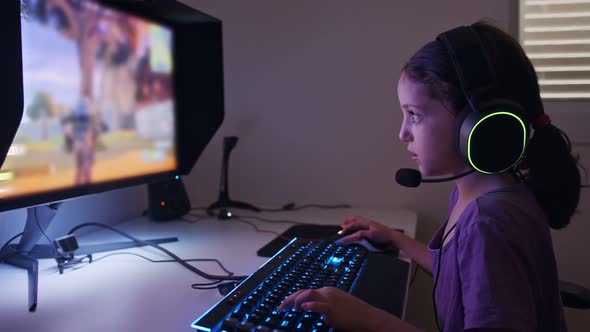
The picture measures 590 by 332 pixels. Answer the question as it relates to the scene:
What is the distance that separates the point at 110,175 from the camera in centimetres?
97

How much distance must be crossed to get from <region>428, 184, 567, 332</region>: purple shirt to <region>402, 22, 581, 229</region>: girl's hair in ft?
0.11

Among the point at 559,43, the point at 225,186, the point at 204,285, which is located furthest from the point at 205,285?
the point at 559,43

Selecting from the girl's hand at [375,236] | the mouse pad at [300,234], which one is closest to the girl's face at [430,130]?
the girl's hand at [375,236]

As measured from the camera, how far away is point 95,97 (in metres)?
0.92

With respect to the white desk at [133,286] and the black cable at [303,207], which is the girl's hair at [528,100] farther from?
the black cable at [303,207]

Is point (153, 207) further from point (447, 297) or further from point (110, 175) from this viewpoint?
point (447, 297)

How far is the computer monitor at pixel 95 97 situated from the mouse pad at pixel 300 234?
331 mm

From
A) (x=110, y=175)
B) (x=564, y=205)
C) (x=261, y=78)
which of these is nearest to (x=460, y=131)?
(x=564, y=205)

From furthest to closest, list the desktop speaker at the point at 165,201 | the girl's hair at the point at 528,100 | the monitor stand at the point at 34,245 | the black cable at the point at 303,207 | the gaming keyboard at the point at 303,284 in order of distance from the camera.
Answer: the black cable at the point at 303,207
the desktop speaker at the point at 165,201
the monitor stand at the point at 34,245
the girl's hair at the point at 528,100
the gaming keyboard at the point at 303,284

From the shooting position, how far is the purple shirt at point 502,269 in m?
0.58

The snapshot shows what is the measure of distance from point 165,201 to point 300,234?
44 cm

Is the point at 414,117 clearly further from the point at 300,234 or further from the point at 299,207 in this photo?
the point at 299,207

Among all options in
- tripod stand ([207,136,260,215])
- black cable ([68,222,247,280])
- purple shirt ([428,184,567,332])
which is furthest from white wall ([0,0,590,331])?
purple shirt ([428,184,567,332])

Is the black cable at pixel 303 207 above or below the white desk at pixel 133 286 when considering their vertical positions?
below
